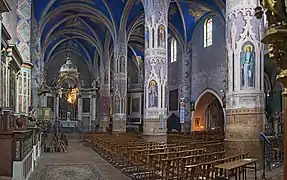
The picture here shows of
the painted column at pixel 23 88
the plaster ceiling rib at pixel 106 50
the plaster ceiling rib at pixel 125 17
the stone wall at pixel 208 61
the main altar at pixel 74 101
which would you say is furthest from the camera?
the main altar at pixel 74 101

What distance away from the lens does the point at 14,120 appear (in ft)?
26.7

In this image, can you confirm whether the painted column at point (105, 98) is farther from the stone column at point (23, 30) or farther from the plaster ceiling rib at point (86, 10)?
the stone column at point (23, 30)

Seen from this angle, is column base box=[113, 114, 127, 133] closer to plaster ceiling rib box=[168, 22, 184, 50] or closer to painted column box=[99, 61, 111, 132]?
painted column box=[99, 61, 111, 132]

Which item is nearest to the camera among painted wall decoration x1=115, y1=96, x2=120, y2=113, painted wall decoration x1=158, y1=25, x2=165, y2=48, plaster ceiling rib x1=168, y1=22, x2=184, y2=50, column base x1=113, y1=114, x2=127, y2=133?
painted wall decoration x1=158, y1=25, x2=165, y2=48

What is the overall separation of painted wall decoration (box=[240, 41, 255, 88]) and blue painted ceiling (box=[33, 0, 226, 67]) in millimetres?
14456

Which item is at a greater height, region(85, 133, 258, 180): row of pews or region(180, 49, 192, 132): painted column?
region(180, 49, 192, 132): painted column

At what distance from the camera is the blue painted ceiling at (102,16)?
1075 inches

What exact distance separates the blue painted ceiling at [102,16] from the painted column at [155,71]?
7.58 meters

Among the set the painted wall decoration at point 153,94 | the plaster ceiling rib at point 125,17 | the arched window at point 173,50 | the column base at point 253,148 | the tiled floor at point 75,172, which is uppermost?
the plaster ceiling rib at point 125,17

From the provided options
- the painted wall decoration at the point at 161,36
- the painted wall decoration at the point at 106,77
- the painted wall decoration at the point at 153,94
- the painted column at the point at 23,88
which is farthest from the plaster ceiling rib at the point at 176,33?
the painted column at the point at 23,88

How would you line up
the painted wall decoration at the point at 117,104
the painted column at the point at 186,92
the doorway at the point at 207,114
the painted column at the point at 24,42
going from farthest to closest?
the painted column at the point at 186,92, the doorway at the point at 207,114, the painted wall decoration at the point at 117,104, the painted column at the point at 24,42

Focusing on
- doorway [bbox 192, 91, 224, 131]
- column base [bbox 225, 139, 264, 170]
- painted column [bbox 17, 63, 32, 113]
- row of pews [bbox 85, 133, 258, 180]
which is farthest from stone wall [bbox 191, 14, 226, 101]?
column base [bbox 225, 139, 264, 170]

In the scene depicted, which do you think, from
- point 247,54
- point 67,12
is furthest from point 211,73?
point 247,54

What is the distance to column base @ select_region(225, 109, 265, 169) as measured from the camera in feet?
36.3
